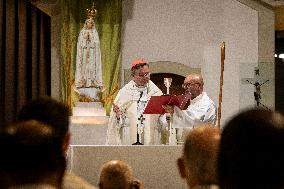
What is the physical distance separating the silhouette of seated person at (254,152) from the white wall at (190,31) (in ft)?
30.0

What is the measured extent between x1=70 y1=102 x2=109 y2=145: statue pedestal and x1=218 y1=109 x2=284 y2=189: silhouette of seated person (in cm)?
823

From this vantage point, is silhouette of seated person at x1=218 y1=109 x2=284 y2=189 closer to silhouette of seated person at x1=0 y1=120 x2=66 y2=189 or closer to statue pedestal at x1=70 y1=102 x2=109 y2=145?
silhouette of seated person at x1=0 y1=120 x2=66 y2=189

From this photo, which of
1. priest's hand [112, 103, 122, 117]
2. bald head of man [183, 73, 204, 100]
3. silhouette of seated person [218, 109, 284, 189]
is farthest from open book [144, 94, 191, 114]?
silhouette of seated person [218, 109, 284, 189]

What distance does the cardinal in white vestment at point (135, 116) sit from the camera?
22.7 ft

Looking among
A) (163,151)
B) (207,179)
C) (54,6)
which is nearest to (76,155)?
(163,151)

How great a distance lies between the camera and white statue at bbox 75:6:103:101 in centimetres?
953

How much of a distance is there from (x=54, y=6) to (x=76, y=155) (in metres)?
5.33

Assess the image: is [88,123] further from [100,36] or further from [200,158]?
[200,158]

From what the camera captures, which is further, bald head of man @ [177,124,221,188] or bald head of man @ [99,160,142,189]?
bald head of man @ [99,160,142,189]

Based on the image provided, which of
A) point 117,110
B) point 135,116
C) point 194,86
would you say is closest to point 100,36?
point 135,116

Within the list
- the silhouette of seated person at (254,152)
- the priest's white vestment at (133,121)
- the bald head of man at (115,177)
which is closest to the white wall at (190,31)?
the priest's white vestment at (133,121)

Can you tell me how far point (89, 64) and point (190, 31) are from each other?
2.08 meters

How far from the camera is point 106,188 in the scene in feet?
10.2

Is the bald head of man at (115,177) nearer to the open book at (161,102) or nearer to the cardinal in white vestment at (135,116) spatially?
the open book at (161,102)
